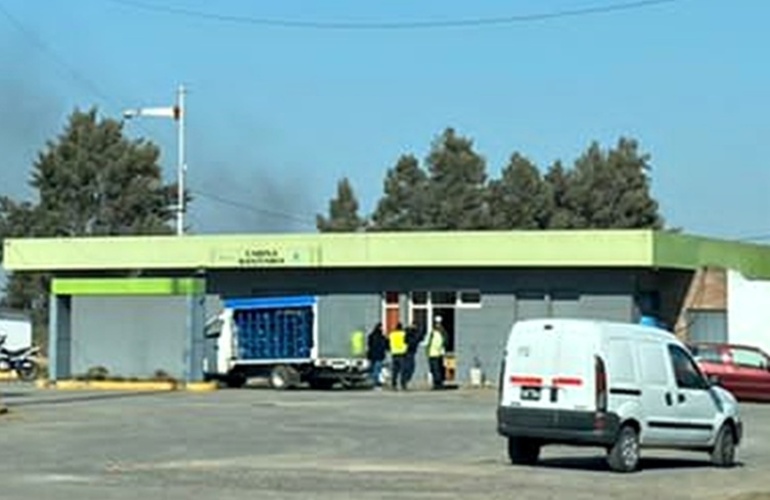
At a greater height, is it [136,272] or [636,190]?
[636,190]

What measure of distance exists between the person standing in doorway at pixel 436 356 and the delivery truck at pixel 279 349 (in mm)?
1884

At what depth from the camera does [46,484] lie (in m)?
19.8

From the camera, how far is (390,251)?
52.5m

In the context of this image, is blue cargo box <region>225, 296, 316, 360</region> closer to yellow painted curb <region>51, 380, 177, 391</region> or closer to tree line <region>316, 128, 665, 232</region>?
yellow painted curb <region>51, 380, 177, 391</region>

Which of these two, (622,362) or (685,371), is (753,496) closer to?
(622,362)

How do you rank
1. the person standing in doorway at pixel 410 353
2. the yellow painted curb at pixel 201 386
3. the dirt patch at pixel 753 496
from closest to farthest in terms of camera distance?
the dirt patch at pixel 753 496
the person standing in doorway at pixel 410 353
the yellow painted curb at pixel 201 386

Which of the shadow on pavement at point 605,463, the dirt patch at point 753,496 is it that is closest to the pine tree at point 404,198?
the shadow on pavement at point 605,463

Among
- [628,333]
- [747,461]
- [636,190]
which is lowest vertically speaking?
[747,461]

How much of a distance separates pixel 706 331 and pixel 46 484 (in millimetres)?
36671

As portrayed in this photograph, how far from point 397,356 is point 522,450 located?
24.4m

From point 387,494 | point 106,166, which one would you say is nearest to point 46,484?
point 387,494

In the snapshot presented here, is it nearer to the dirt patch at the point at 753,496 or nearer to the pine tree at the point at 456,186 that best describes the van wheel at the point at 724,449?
the dirt patch at the point at 753,496

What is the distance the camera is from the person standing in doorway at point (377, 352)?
49406 mm

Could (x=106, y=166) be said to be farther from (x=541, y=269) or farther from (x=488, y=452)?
(x=488, y=452)
